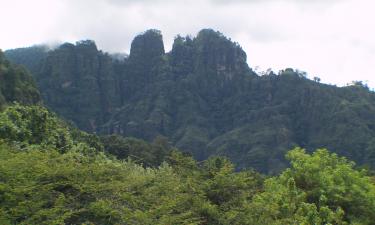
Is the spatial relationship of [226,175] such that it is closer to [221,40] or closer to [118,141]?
[118,141]

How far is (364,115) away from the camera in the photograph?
114125 millimetres

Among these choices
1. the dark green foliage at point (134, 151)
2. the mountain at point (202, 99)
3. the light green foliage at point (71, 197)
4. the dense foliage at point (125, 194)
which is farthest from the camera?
the mountain at point (202, 99)

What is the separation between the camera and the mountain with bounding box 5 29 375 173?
115 metres

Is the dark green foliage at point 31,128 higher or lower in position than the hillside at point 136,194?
higher

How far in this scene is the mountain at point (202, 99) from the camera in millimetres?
115081

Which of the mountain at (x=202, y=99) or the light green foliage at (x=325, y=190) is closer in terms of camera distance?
the light green foliage at (x=325, y=190)

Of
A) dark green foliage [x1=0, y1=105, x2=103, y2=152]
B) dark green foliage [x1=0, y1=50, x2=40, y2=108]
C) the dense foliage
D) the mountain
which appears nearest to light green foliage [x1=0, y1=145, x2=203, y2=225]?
the dense foliage

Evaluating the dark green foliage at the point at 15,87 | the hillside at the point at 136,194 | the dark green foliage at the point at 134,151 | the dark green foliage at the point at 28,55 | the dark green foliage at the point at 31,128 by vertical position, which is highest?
the dark green foliage at the point at 28,55

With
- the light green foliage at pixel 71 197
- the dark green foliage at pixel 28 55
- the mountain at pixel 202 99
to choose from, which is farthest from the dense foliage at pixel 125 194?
the dark green foliage at pixel 28 55

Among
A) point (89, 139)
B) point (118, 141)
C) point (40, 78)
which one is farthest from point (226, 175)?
point (40, 78)

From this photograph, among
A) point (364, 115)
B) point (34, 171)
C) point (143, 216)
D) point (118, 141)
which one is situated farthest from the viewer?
point (364, 115)

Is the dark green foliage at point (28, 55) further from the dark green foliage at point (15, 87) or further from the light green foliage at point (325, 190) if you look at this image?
the light green foliage at point (325, 190)

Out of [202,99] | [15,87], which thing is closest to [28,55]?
[202,99]

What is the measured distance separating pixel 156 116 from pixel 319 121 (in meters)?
37.9
